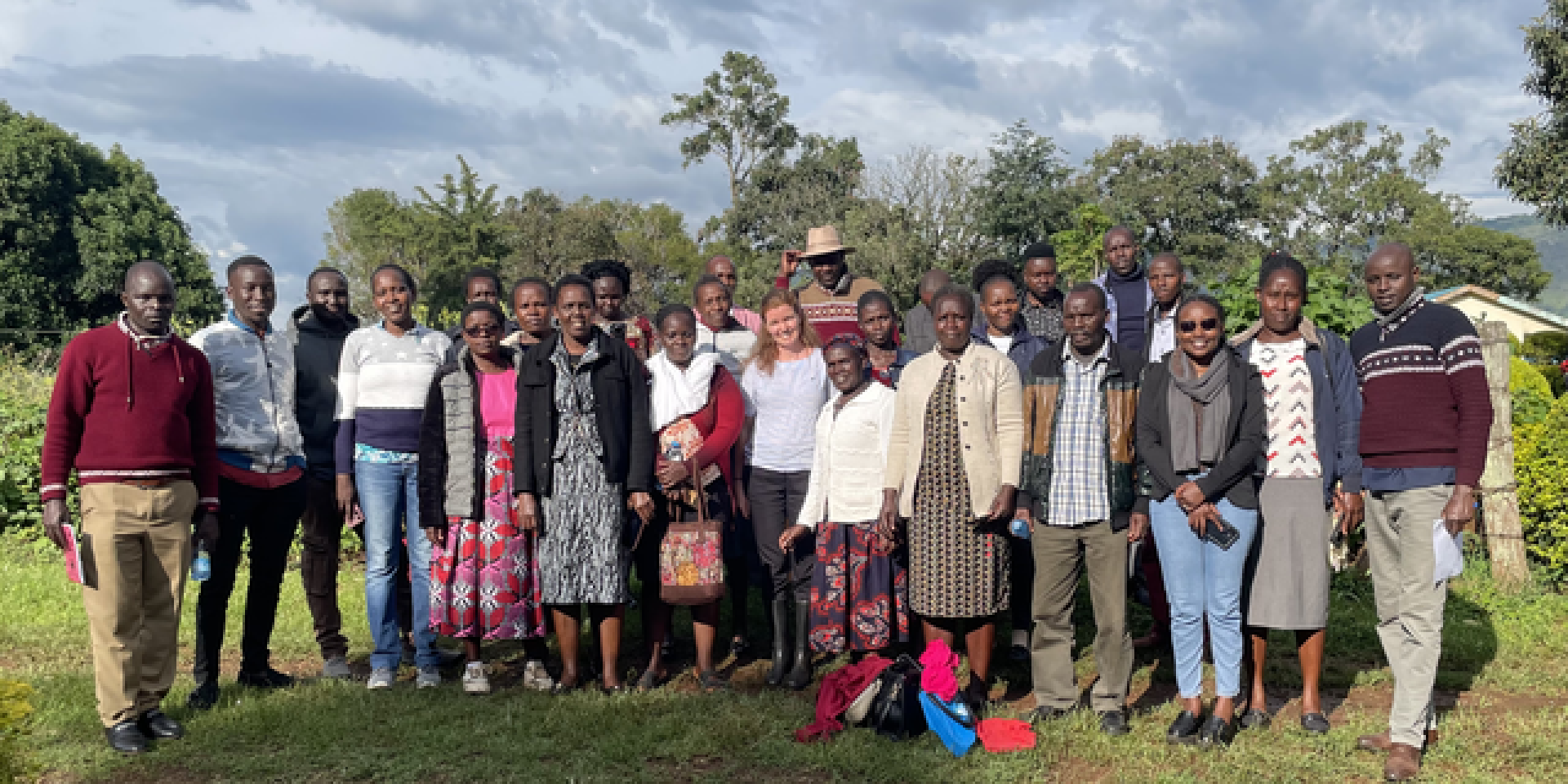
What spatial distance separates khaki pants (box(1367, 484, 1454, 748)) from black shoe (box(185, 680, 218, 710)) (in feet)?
18.7

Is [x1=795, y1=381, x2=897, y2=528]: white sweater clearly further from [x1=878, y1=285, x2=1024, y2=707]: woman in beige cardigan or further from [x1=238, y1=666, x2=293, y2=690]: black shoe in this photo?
[x1=238, y1=666, x2=293, y2=690]: black shoe

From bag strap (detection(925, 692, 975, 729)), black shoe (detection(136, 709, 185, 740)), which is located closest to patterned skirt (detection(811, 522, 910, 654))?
bag strap (detection(925, 692, 975, 729))

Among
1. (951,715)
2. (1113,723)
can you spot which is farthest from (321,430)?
(1113,723)

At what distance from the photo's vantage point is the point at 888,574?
567cm

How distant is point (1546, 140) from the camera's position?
2041 centimetres

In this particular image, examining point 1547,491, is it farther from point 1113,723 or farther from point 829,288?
point 829,288

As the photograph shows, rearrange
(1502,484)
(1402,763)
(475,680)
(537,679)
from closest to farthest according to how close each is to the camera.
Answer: (1402,763) → (475,680) → (537,679) → (1502,484)

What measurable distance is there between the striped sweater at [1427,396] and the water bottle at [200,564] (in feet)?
17.8

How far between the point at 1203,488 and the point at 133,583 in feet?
16.0

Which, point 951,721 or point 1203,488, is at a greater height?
point 1203,488

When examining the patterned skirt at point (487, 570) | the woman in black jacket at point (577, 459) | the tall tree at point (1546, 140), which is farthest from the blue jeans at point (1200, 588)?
the tall tree at point (1546, 140)

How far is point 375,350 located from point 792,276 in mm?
3096

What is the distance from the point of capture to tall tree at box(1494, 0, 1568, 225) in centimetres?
1975

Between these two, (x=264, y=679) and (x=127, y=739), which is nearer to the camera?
(x=127, y=739)
